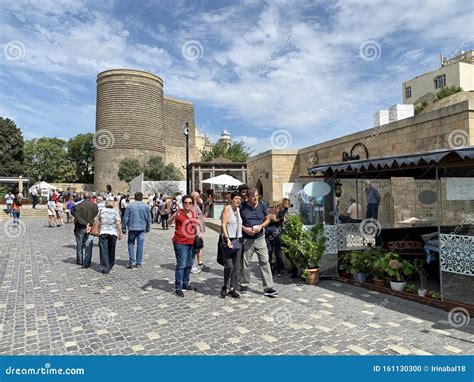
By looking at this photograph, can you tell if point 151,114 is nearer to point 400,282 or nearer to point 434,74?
point 434,74

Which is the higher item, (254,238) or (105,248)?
(254,238)

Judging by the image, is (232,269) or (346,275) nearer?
(232,269)

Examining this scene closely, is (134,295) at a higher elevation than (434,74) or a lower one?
lower

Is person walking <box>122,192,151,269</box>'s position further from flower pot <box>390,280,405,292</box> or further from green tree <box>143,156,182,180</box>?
green tree <box>143,156,182,180</box>

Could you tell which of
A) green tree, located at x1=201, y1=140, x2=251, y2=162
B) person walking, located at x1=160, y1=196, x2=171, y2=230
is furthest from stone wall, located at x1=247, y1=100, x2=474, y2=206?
green tree, located at x1=201, y1=140, x2=251, y2=162

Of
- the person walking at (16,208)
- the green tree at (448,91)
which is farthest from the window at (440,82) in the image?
the person walking at (16,208)

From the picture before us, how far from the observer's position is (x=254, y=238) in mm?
5730

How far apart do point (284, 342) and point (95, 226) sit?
530cm

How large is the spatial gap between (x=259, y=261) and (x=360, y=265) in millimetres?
1978

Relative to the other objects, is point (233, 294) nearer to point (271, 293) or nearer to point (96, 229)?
point (271, 293)

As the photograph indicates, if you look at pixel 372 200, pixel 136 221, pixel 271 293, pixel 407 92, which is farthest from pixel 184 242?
pixel 407 92
